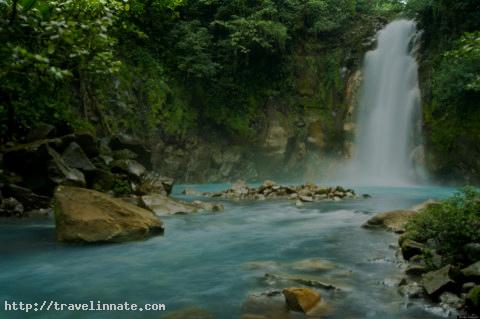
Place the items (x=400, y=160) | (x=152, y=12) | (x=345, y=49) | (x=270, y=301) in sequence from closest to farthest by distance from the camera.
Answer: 1. (x=270, y=301)
2. (x=400, y=160)
3. (x=152, y=12)
4. (x=345, y=49)

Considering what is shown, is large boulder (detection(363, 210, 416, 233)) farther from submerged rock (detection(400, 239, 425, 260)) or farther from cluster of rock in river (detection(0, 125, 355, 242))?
cluster of rock in river (detection(0, 125, 355, 242))

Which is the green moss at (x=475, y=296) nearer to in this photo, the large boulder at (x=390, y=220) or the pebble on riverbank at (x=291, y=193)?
the large boulder at (x=390, y=220)

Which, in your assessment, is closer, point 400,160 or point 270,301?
point 270,301

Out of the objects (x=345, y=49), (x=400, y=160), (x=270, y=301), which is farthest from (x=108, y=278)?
(x=345, y=49)

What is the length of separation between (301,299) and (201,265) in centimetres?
240

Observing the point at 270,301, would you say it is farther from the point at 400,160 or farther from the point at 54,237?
the point at 400,160

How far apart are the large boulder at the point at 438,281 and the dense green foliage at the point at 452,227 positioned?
0.46 metres

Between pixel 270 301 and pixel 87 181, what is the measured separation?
8.16 metres

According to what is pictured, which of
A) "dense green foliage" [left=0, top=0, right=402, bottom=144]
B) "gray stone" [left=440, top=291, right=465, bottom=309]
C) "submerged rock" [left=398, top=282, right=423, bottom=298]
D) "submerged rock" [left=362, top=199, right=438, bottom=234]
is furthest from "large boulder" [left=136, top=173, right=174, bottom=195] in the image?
"gray stone" [left=440, top=291, right=465, bottom=309]

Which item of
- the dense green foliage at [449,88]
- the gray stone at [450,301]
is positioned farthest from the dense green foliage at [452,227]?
the dense green foliage at [449,88]

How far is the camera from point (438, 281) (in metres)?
4.52

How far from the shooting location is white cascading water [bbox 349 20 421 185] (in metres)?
20.9

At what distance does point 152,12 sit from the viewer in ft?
74.6

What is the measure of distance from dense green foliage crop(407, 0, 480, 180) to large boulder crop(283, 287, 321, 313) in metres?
14.2
